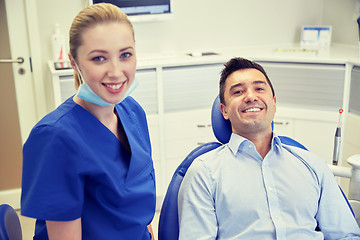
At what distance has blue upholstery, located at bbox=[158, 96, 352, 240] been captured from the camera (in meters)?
1.48

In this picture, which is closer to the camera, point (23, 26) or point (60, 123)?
point (60, 123)

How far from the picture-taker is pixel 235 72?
1732 mm

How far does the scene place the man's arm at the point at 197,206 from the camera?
1.45 meters

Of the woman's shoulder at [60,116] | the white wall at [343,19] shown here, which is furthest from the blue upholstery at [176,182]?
the white wall at [343,19]

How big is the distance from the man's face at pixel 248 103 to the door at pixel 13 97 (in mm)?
1674

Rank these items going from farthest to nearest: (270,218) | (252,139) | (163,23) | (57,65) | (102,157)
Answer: (163,23) < (57,65) < (252,139) < (270,218) < (102,157)

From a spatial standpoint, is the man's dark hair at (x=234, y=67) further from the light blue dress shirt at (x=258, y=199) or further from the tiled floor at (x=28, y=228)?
the tiled floor at (x=28, y=228)

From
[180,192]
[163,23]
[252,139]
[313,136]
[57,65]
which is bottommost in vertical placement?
[313,136]

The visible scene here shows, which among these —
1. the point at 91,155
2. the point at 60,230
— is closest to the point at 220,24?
the point at 91,155

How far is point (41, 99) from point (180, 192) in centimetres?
171

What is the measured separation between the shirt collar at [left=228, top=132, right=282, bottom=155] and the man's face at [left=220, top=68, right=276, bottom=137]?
0.04m

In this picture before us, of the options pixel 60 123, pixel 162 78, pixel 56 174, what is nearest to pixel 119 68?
pixel 60 123

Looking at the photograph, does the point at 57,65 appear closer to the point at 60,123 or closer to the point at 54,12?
the point at 54,12

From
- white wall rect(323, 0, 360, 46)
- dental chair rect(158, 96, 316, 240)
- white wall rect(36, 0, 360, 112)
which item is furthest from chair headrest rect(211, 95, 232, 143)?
white wall rect(323, 0, 360, 46)
